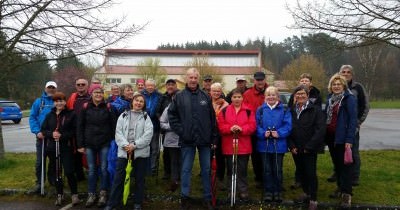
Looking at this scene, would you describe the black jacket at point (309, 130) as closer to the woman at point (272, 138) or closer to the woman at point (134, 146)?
the woman at point (272, 138)

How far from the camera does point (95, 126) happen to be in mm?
6004

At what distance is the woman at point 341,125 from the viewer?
569 cm

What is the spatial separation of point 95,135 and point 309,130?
3.44 m

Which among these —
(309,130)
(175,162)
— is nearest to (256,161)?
(309,130)

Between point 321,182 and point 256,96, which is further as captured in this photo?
point 321,182

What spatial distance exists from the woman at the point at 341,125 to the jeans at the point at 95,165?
3705mm

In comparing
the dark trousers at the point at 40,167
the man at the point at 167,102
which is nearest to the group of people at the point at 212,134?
the dark trousers at the point at 40,167

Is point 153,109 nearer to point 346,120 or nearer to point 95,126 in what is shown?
point 95,126

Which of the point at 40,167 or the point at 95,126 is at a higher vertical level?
the point at 95,126

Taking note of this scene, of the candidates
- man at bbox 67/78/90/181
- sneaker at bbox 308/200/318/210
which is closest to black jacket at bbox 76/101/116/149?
man at bbox 67/78/90/181

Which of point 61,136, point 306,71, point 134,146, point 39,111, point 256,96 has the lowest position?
point 134,146

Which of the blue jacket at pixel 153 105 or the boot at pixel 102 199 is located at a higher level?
the blue jacket at pixel 153 105

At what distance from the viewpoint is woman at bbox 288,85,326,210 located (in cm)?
568

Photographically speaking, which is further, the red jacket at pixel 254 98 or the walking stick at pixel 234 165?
the red jacket at pixel 254 98
